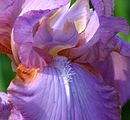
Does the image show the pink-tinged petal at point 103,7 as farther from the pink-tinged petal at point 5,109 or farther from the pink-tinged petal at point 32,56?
the pink-tinged petal at point 5,109

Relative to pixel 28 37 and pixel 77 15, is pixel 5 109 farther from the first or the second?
pixel 77 15

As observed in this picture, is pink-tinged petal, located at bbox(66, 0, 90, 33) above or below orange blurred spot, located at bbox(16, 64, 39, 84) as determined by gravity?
above

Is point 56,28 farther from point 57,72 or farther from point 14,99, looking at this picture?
point 14,99

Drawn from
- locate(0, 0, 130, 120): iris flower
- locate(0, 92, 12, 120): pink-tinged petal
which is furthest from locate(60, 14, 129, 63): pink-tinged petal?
locate(0, 92, 12, 120): pink-tinged petal

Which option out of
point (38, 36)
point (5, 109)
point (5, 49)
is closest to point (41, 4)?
point (38, 36)

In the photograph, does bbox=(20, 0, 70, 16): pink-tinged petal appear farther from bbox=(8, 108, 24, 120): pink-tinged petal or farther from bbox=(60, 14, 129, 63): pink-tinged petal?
bbox=(8, 108, 24, 120): pink-tinged petal

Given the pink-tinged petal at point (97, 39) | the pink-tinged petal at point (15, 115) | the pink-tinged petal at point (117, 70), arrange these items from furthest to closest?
the pink-tinged petal at point (117, 70) < the pink-tinged petal at point (97, 39) < the pink-tinged petal at point (15, 115)

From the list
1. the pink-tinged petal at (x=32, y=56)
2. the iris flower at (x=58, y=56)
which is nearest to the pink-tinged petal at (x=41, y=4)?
the iris flower at (x=58, y=56)
